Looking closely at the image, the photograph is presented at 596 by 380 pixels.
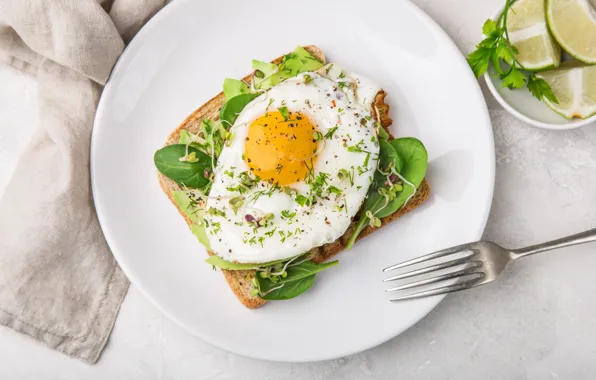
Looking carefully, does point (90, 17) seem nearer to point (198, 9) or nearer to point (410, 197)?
point (198, 9)

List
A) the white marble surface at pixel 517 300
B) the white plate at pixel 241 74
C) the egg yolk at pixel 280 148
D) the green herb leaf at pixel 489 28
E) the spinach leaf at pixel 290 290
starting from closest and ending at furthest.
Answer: the egg yolk at pixel 280 148
the green herb leaf at pixel 489 28
the spinach leaf at pixel 290 290
the white plate at pixel 241 74
the white marble surface at pixel 517 300

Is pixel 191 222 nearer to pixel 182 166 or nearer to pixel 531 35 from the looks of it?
pixel 182 166

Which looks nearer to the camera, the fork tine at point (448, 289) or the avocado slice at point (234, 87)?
the fork tine at point (448, 289)

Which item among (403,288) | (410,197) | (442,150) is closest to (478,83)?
(442,150)

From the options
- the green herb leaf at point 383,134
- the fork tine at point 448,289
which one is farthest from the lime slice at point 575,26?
the fork tine at point 448,289

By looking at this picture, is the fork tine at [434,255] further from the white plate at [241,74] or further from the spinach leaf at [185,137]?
the spinach leaf at [185,137]

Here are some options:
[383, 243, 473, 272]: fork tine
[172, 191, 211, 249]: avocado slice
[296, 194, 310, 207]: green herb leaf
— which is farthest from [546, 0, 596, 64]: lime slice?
[172, 191, 211, 249]: avocado slice

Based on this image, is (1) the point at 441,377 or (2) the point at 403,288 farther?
(1) the point at 441,377

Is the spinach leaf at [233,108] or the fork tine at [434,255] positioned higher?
the spinach leaf at [233,108]
